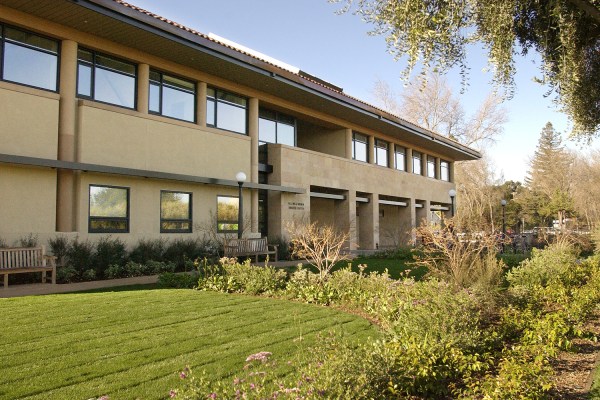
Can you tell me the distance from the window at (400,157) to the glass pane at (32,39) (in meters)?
20.4

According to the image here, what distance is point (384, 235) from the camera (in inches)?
1147

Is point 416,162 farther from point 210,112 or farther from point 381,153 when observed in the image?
point 210,112

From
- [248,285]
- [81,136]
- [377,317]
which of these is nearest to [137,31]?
[81,136]

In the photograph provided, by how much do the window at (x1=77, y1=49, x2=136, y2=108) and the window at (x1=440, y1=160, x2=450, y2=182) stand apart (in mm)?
25100

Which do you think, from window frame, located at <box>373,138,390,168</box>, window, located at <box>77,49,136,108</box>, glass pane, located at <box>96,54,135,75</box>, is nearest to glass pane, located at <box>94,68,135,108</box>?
window, located at <box>77,49,136,108</box>

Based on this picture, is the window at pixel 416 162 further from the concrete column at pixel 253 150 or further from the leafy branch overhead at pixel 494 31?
the leafy branch overhead at pixel 494 31

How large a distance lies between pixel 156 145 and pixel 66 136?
2.87 m

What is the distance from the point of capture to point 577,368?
5.13 m

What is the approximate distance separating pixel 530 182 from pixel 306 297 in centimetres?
6803

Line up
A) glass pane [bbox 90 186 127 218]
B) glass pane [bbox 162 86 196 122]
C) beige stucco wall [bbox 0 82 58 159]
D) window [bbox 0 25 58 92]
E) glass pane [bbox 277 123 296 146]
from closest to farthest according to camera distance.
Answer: beige stucco wall [bbox 0 82 58 159], window [bbox 0 25 58 92], glass pane [bbox 90 186 127 218], glass pane [bbox 162 86 196 122], glass pane [bbox 277 123 296 146]

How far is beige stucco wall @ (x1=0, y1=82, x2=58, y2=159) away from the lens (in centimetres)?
1199

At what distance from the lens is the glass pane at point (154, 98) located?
15719 mm

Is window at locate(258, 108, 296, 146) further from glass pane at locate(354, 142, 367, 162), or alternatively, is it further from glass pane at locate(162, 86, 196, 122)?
glass pane at locate(354, 142, 367, 162)

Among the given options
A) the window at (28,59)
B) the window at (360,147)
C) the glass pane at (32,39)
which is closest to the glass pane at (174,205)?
the window at (28,59)
